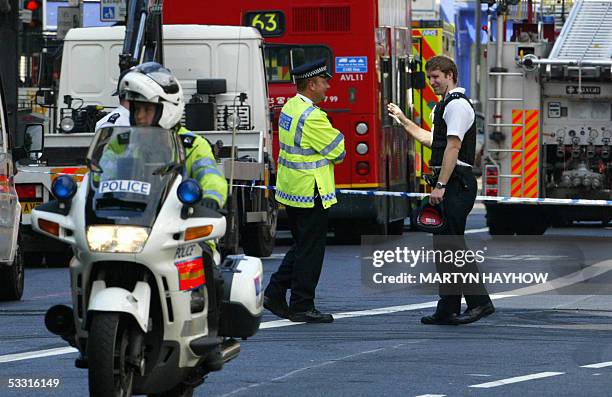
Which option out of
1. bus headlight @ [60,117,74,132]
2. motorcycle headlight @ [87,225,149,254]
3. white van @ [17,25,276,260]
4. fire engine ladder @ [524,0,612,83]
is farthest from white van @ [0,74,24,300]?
fire engine ladder @ [524,0,612,83]

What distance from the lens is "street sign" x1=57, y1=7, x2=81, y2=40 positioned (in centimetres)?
3016

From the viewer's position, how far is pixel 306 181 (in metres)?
12.4

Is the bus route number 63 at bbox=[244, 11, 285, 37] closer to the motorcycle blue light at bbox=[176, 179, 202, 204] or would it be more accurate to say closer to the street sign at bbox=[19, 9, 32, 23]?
the street sign at bbox=[19, 9, 32, 23]

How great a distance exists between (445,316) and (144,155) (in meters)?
4.98

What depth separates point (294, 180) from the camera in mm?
12484

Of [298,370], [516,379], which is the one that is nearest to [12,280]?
[298,370]

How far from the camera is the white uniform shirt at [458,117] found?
12.2 metres

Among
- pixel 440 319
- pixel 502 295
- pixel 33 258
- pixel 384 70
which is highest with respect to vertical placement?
pixel 384 70

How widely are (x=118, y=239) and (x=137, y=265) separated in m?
0.16

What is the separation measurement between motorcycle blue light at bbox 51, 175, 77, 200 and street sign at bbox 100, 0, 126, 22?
1813 cm

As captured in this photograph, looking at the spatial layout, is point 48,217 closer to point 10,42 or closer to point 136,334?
point 136,334

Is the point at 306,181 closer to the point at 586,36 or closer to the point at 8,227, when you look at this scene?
the point at 8,227

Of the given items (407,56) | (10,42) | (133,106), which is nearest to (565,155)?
(407,56)
